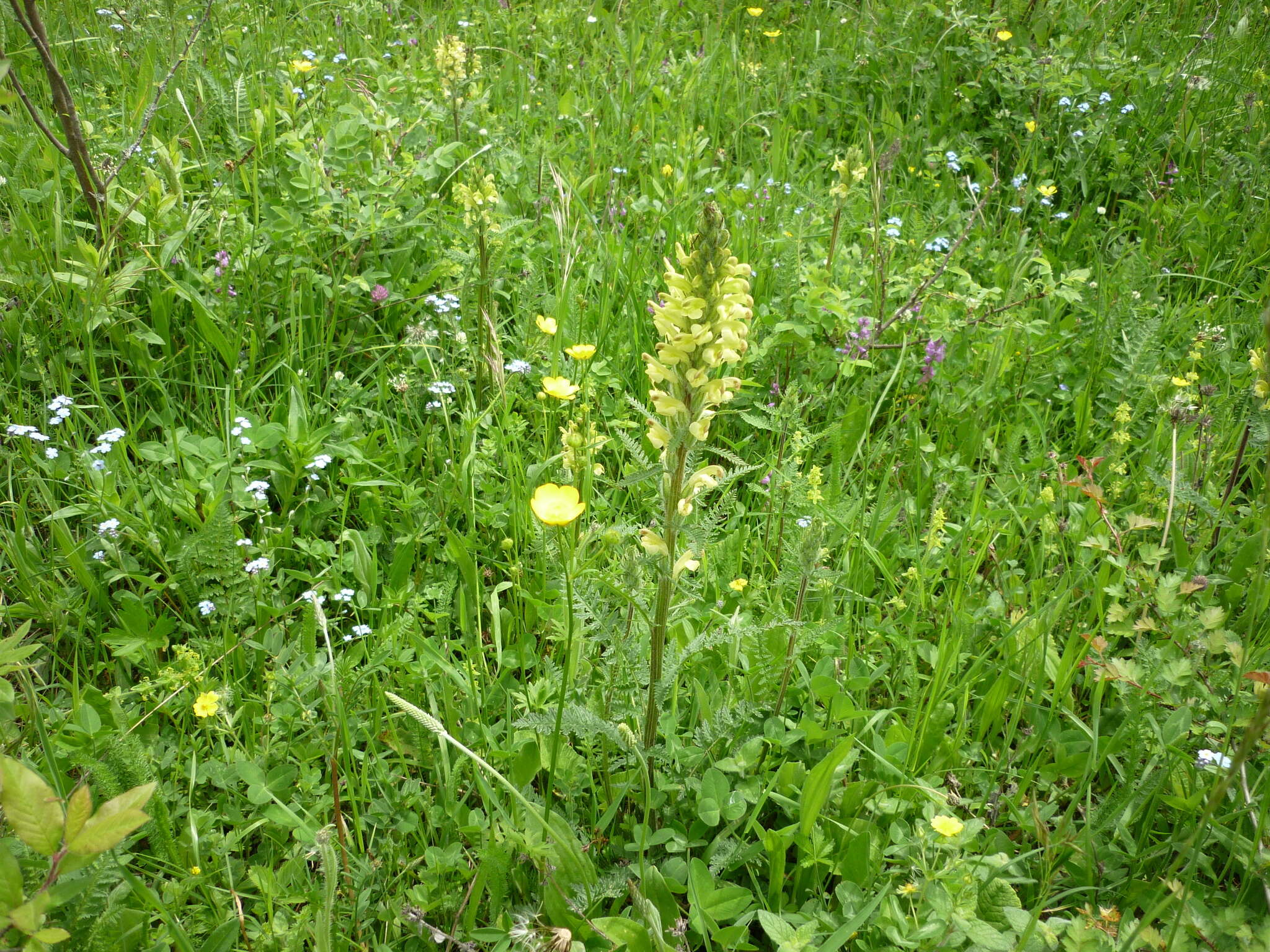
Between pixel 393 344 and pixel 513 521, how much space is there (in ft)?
2.68

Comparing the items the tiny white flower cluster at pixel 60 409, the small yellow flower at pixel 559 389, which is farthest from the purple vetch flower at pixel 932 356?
the tiny white flower cluster at pixel 60 409

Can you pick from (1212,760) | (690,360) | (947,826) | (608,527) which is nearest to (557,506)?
(690,360)

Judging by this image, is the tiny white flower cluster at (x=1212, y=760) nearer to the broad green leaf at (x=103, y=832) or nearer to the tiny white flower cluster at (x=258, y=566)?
the broad green leaf at (x=103, y=832)

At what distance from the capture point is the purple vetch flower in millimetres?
2998

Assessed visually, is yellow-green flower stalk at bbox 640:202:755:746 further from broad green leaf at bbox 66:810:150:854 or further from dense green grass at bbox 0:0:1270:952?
broad green leaf at bbox 66:810:150:854

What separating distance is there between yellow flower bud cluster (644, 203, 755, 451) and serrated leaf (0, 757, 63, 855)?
41.1 inches

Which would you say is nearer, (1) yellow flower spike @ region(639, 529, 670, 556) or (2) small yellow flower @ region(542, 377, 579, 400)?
(1) yellow flower spike @ region(639, 529, 670, 556)

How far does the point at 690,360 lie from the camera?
5.08ft

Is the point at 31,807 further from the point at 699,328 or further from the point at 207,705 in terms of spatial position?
the point at 699,328

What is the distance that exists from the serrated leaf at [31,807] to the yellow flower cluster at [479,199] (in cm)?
199

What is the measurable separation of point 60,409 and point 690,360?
1814mm

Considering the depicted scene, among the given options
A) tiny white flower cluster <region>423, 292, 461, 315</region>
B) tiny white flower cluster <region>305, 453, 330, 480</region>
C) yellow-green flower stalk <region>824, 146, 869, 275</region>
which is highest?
yellow-green flower stalk <region>824, 146, 869, 275</region>

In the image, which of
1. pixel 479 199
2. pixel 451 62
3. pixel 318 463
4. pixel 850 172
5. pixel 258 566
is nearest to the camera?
pixel 258 566

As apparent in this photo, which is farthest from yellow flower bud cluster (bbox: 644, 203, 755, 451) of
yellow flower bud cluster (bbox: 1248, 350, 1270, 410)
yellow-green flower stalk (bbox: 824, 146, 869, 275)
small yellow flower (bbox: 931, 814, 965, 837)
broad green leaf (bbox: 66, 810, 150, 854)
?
yellow-green flower stalk (bbox: 824, 146, 869, 275)
